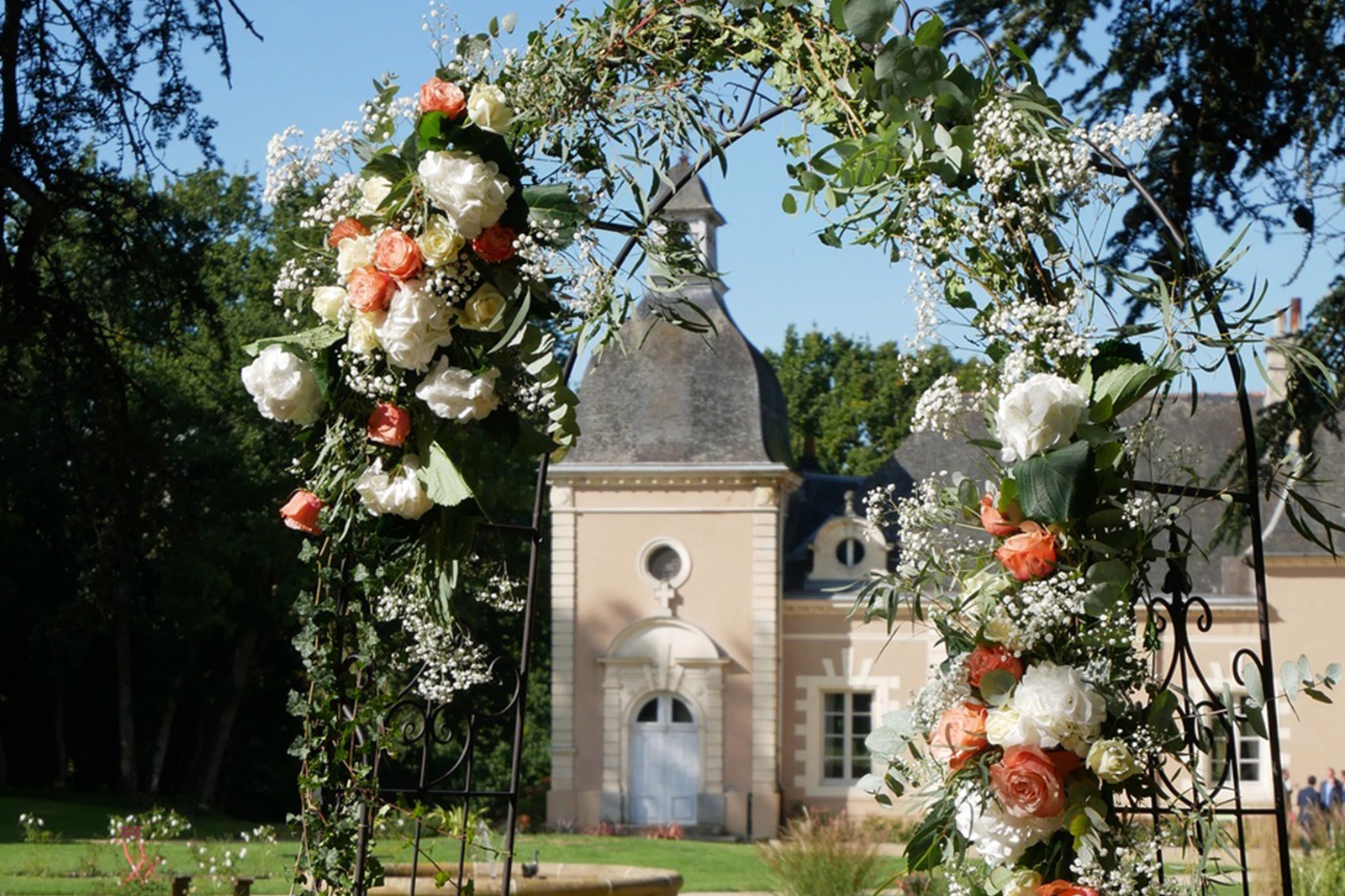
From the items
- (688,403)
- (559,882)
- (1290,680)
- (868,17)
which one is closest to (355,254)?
(868,17)

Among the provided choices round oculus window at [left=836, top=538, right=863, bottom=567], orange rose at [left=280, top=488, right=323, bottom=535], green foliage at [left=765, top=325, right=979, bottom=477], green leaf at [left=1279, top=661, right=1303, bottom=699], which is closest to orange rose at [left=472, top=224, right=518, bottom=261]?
orange rose at [left=280, top=488, right=323, bottom=535]

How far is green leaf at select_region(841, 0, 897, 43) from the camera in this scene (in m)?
3.12

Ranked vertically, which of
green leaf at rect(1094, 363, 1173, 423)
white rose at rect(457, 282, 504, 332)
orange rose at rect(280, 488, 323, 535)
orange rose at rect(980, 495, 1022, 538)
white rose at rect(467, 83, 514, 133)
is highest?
white rose at rect(467, 83, 514, 133)

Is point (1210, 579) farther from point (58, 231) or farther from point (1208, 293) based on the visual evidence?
point (1208, 293)

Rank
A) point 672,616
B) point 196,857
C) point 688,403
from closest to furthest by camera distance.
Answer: point 196,857, point 672,616, point 688,403

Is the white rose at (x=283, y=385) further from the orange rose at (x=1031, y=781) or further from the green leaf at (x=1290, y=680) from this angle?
the green leaf at (x=1290, y=680)

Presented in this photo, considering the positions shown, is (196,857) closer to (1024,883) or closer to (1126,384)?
(1024,883)

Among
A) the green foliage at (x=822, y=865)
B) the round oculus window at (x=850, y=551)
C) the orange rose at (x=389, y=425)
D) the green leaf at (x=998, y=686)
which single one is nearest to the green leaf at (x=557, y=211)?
the orange rose at (x=389, y=425)

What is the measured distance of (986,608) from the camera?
2.86m

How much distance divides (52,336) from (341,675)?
22.3 ft

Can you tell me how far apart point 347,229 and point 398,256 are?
8.5 inches

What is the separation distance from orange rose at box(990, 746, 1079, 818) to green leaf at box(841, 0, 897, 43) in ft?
4.58

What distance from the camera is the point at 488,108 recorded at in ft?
9.92

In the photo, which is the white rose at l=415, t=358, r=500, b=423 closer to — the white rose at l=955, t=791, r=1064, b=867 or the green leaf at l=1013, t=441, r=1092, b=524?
the green leaf at l=1013, t=441, r=1092, b=524
